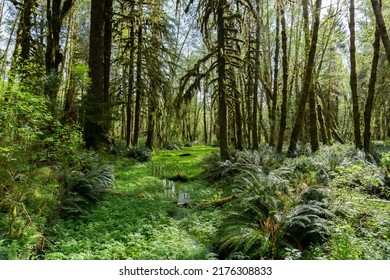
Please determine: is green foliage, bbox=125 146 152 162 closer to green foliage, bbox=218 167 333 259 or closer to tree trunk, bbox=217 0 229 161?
tree trunk, bbox=217 0 229 161

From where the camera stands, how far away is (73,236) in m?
4.63

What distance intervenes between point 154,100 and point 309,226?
12.4m

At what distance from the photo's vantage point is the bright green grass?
163 inches

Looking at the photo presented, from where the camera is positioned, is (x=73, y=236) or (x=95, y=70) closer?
(x=73, y=236)

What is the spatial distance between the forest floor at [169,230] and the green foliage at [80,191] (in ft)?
0.69

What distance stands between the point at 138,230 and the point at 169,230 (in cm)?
55

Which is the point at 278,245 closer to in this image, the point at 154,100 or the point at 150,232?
the point at 150,232

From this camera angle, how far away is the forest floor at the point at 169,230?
405 cm

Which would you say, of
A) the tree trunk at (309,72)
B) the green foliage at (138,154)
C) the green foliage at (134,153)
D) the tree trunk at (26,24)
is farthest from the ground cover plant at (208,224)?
the tree trunk at (26,24)

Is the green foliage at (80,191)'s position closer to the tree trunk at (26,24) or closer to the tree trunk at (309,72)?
the tree trunk at (26,24)

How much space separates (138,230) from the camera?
17.0 feet

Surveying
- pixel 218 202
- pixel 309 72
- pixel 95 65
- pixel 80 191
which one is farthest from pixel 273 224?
pixel 95 65

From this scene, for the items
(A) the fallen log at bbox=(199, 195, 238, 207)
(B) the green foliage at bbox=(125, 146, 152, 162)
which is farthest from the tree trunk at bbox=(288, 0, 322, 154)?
(B) the green foliage at bbox=(125, 146, 152, 162)

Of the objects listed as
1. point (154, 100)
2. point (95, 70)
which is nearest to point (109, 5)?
point (95, 70)
